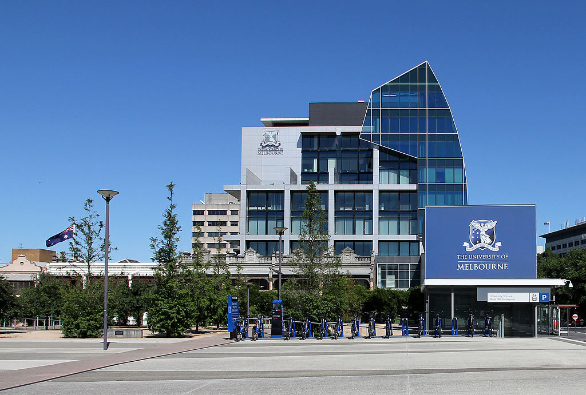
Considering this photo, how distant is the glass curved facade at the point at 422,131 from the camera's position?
94.5 meters

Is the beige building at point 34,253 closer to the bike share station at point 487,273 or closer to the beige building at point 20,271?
the beige building at point 20,271

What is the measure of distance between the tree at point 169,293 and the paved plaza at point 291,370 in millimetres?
8466

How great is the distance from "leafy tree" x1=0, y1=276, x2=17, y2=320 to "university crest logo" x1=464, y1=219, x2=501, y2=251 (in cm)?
3225

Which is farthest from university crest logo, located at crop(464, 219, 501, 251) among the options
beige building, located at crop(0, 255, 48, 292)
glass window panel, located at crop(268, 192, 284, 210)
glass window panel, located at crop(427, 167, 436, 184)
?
beige building, located at crop(0, 255, 48, 292)

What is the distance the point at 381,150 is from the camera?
97.3 meters

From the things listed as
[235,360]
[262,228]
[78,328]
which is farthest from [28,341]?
[262,228]

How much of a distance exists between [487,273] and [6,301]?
33472 mm

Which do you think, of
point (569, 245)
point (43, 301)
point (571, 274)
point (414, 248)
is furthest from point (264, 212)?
point (569, 245)

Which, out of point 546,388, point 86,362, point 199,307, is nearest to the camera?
point 546,388

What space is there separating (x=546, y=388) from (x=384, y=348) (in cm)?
1594

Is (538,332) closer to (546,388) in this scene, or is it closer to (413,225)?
(546,388)

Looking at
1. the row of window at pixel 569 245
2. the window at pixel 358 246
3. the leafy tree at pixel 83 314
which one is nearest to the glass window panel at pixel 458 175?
the window at pixel 358 246

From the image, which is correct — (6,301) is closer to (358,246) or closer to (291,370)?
(291,370)

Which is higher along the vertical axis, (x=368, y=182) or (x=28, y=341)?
(x=368, y=182)
